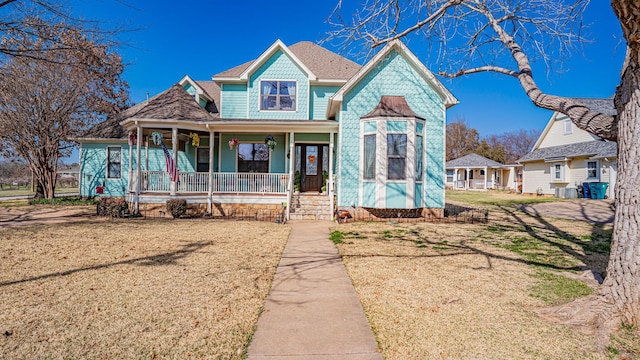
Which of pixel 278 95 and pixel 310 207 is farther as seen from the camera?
pixel 278 95

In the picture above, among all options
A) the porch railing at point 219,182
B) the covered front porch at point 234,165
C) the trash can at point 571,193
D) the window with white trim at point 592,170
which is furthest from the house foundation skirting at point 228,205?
the window with white trim at point 592,170

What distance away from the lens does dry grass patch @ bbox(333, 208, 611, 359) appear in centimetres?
312

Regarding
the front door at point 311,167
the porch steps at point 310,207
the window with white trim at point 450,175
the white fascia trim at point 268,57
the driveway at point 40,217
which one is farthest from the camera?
the window with white trim at point 450,175

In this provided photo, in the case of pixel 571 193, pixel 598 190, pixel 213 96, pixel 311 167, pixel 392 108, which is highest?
pixel 213 96

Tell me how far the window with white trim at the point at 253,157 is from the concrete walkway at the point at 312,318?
9605 mm

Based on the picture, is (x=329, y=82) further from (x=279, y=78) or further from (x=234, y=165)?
(x=234, y=165)

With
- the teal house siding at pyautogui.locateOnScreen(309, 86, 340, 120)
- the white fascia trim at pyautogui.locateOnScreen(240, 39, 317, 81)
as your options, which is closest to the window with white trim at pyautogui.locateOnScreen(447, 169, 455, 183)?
the teal house siding at pyautogui.locateOnScreen(309, 86, 340, 120)

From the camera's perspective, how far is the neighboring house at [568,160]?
21.2 metres

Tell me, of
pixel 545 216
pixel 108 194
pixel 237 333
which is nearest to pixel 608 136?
pixel 237 333

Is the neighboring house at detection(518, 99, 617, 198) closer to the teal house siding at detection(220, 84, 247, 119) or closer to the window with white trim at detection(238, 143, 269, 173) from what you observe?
the window with white trim at detection(238, 143, 269, 173)

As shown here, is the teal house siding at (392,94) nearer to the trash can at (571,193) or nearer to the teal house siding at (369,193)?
the teal house siding at (369,193)

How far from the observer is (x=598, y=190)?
20.7 meters

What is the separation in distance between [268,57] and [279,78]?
1.10m

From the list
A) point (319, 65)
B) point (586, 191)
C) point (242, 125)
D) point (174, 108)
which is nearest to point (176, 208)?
point (242, 125)
